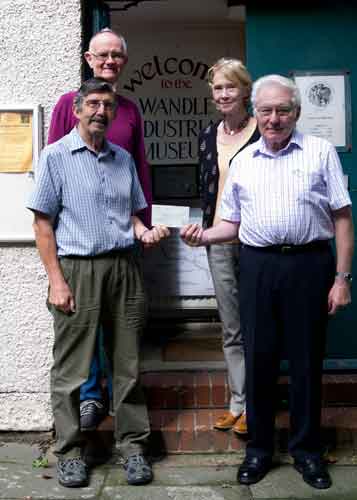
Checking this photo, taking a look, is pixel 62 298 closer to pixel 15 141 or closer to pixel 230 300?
pixel 230 300

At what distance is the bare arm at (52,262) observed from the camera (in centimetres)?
387

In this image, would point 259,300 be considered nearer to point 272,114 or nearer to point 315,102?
point 272,114

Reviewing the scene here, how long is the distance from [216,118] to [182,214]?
2.64 metres

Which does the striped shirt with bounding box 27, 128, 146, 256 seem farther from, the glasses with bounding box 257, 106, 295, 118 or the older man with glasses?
the glasses with bounding box 257, 106, 295, 118

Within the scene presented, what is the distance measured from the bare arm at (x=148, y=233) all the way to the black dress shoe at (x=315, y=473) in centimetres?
132

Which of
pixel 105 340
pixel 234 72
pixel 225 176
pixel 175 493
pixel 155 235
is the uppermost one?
pixel 234 72

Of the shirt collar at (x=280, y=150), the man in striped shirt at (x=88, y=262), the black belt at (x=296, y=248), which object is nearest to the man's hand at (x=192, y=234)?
the man in striped shirt at (x=88, y=262)

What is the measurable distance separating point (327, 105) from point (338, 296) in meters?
1.47

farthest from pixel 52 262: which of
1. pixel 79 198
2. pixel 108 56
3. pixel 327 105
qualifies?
pixel 327 105

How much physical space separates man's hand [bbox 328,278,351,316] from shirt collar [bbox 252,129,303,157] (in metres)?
0.67

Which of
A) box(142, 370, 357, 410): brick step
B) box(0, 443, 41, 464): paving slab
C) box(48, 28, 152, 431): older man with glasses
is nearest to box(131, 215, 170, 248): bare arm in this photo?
box(48, 28, 152, 431): older man with glasses

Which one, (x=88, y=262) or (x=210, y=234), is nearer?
(x=88, y=262)

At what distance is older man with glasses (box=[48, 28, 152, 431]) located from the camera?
13.6 ft

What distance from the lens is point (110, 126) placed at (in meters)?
4.23
